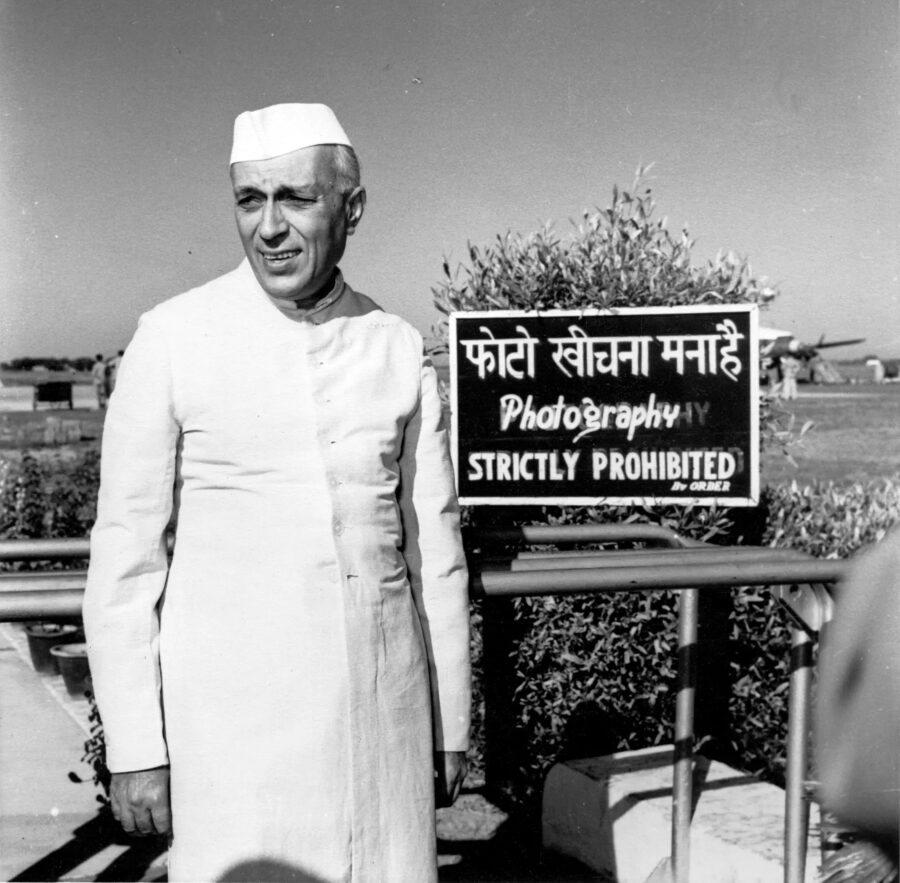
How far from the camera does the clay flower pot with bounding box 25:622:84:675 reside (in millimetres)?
6031

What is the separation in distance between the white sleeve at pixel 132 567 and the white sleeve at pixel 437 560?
1.51 ft

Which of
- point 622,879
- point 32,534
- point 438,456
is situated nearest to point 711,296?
point 622,879

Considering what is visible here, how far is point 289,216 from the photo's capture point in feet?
6.59

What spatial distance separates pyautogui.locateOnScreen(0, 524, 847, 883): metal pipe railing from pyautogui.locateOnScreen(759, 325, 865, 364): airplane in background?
1614mm

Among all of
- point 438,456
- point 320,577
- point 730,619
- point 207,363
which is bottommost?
point 730,619

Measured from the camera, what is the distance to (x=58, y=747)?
4.96m

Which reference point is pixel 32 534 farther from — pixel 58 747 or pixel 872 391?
pixel 872 391

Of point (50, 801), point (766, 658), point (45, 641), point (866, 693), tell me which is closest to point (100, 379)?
point (45, 641)

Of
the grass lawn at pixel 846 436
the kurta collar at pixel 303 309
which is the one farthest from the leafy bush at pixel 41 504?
the kurta collar at pixel 303 309

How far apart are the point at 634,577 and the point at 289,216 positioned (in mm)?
926

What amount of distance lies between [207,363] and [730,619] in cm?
274

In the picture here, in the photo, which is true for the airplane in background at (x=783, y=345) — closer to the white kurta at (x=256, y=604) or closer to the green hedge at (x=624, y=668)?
the green hedge at (x=624, y=668)

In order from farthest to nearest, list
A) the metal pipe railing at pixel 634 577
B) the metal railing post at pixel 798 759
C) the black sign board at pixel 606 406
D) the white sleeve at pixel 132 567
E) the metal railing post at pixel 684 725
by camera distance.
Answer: the black sign board at pixel 606 406, the metal railing post at pixel 684 725, the metal railing post at pixel 798 759, the metal pipe railing at pixel 634 577, the white sleeve at pixel 132 567

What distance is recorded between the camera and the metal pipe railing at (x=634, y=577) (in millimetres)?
2096
